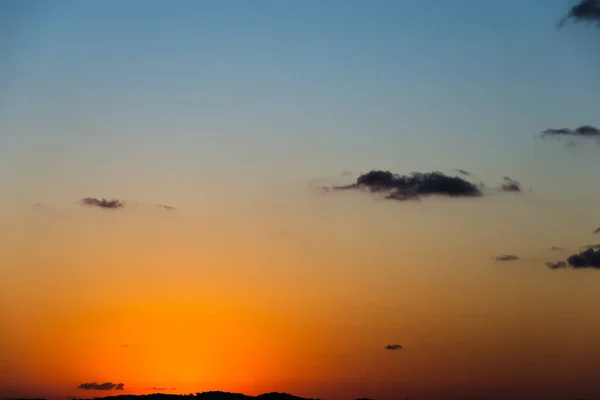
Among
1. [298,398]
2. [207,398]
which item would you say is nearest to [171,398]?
[207,398]

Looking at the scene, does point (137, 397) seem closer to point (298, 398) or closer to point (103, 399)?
point (103, 399)

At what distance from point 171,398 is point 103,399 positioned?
13.0 meters

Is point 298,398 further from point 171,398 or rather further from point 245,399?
point 171,398

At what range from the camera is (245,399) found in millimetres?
155750

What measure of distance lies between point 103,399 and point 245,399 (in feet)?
90.1

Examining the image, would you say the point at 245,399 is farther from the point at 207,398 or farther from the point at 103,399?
the point at 103,399

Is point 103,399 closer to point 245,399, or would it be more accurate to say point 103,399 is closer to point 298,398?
point 245,399

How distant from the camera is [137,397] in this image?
158 metres

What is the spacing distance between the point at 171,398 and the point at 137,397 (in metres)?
7.59

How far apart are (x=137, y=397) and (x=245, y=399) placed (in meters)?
21.7

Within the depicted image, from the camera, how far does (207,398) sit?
154000 mm

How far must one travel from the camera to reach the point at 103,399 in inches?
6053

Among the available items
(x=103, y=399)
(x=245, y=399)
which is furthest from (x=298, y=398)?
(x=103, y=399)

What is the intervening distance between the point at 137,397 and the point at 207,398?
48.5 ft
